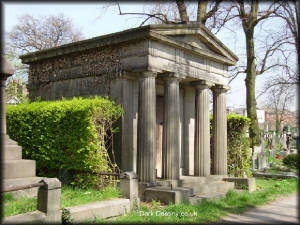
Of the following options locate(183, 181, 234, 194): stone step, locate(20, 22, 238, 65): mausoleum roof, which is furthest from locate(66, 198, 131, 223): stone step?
locate(20, 22, 238, 65): mausoleum roof

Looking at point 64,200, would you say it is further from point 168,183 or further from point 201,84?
point 201,84

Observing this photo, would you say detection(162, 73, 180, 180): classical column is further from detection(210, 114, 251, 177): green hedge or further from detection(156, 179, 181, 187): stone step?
detection(210, 114, 251, 177): green hedge

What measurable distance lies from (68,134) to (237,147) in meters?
7.09

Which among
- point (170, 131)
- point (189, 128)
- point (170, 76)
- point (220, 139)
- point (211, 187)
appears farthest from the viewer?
point (189, 128)

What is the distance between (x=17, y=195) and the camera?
670cm

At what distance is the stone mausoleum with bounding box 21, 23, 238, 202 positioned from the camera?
909 cm

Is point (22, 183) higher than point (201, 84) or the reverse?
the reverse

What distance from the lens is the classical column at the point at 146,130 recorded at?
8969 mm

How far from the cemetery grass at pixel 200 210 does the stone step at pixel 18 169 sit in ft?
6.53

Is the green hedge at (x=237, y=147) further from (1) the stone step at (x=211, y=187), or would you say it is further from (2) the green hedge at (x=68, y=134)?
(2) the green hedge at (x=68, y=134)

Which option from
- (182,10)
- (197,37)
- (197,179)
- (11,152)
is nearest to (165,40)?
(197,37)

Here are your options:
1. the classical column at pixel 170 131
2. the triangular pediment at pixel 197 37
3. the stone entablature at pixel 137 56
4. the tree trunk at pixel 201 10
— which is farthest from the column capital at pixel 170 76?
the tree trunk at pixel 201 10

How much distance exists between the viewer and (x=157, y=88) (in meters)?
11.4

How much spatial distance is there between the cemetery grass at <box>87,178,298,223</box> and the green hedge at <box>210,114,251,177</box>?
7.87 ft
